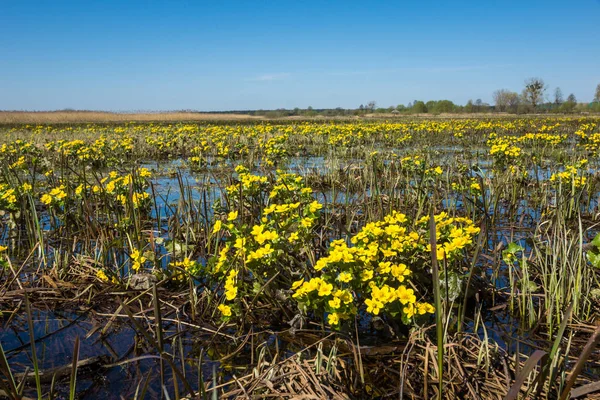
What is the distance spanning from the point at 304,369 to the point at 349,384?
26 centimetres

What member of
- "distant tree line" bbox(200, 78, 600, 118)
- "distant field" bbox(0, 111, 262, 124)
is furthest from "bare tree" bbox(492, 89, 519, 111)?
"distant field" bbox(0, 111, 262, 124)

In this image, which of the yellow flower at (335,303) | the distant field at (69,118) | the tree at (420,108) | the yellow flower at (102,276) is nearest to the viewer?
the yellow flower at (335,303)

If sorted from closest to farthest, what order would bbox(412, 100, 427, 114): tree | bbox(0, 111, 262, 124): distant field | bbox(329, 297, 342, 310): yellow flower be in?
bbox(329, 297, 342, 310): yellow flower, bbox(0, 111, 262, 124): distant field, bbox(412, 100, 427, 114): tree

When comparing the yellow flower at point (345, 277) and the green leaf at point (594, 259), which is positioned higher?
the yellow flower at point (345, 277)

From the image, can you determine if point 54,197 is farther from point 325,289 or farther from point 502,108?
point 502,108

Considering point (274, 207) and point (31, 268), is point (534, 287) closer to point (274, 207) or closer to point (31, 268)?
point (274, 207)

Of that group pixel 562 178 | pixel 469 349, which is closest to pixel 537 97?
pixel 562 178

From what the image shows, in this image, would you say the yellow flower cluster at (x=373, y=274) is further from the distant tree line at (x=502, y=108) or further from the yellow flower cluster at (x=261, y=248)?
the distant tree line at (x=502, y=108)

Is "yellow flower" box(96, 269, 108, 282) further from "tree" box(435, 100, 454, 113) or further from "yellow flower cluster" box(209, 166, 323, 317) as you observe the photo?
"tree" box(435, 100, 454, 113)

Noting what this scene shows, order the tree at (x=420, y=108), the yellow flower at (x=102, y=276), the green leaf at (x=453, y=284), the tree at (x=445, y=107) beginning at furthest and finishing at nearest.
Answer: the tree at (x=420, y=108) → the tree at (x=445, y=107) → the yellow flower at (x=102, y=276) → the green leaf at (x=453, y=284)

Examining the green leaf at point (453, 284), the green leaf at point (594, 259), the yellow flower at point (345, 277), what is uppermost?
the yellow flower at point (345, 277)

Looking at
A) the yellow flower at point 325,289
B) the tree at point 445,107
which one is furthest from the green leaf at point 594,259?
the tree at point 445,107

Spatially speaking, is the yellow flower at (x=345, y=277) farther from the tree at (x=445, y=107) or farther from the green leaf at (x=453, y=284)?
the tree at (x=445, y=107)

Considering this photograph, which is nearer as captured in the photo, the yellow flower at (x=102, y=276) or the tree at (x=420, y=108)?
the yellow flower at (x=102, y=276)
